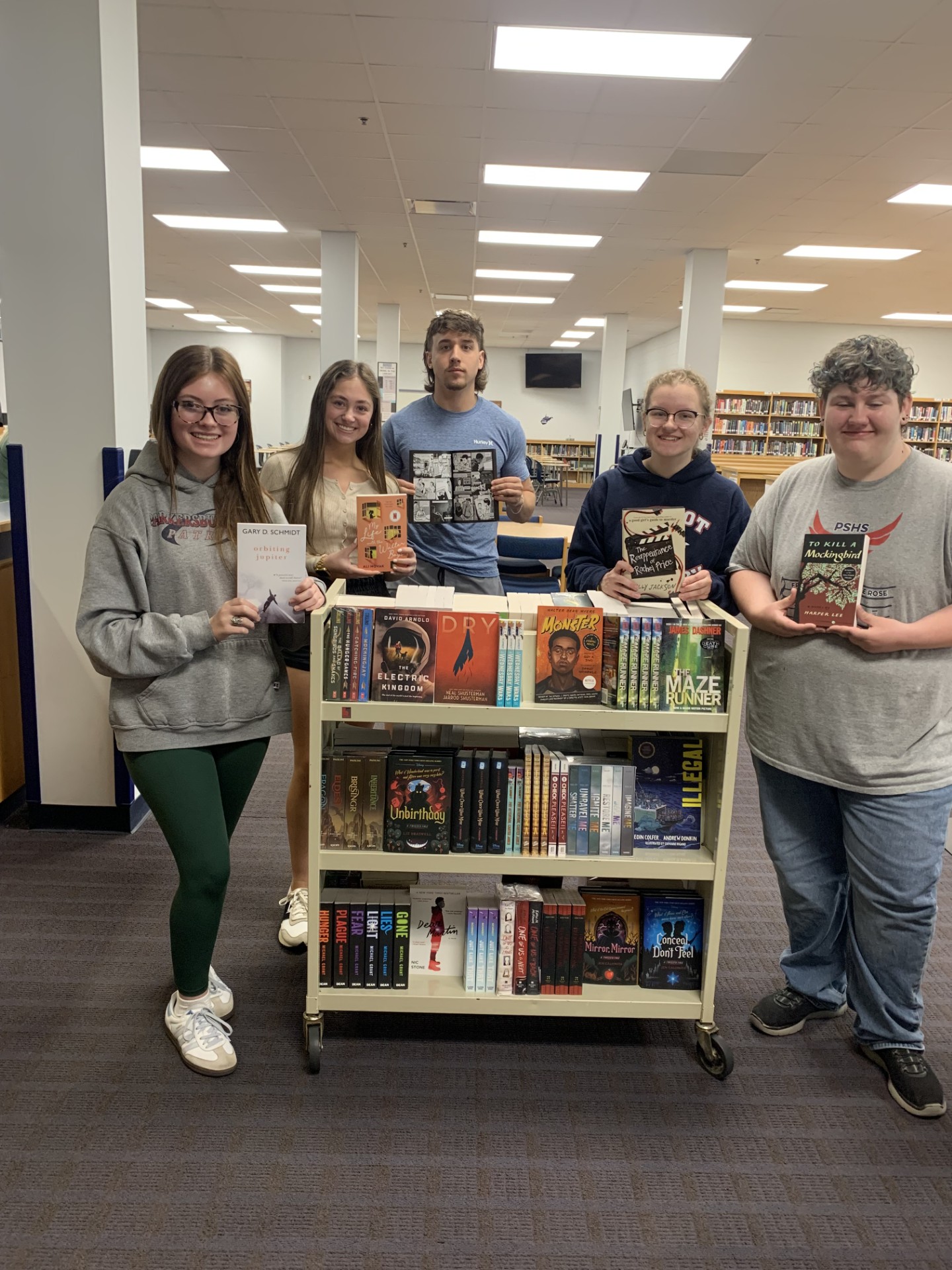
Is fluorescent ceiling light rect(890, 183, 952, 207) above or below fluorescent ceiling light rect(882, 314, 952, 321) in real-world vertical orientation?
below

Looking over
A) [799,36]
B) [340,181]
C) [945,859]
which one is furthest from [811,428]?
[945,859]

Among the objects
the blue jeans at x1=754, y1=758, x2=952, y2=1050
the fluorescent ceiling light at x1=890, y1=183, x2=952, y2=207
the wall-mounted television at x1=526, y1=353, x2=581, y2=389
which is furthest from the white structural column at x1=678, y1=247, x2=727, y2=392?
the wall-mounted television at x1=526, y1=353, x2=581, y2=389

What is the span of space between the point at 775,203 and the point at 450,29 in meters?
3.98

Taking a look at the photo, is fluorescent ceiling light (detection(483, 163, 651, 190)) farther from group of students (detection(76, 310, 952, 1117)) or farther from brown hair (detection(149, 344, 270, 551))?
brown hair (detection(149, 344, 270, 551))

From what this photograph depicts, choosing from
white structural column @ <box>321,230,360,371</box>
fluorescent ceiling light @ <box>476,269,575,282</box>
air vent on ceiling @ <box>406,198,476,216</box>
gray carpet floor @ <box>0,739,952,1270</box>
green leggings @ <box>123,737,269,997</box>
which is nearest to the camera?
gray carpet floor @ <box>0,739,952,1270</box>

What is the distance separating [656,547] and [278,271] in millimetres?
10703

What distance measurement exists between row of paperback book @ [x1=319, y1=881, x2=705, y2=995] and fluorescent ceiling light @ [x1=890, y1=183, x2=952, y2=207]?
6.63 metres

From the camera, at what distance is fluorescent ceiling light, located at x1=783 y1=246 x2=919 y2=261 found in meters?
8.66

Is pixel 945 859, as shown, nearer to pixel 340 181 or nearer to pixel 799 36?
pixel 799 36

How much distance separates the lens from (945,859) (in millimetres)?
3350

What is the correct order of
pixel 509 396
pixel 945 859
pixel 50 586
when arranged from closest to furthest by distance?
pixel 50 586 → pixel 945 859 → pixel 509 396

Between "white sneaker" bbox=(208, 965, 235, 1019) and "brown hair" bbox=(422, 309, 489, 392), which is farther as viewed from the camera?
"brown hair" bbox=(422, 309, 489, 392)

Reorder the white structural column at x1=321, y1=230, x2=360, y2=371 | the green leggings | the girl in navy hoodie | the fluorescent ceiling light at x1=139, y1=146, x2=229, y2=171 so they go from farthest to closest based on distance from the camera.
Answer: the white structural column at x1=321, y1=230, x2=360, y2=371
the fluorescent ceiling light at x1=139, y1=146, x2=229, y2=171
the girl in navy hoodie
the green leggings

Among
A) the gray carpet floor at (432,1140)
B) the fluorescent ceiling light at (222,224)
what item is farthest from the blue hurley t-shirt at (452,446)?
the fluorescent ceiling light at (222,224)
